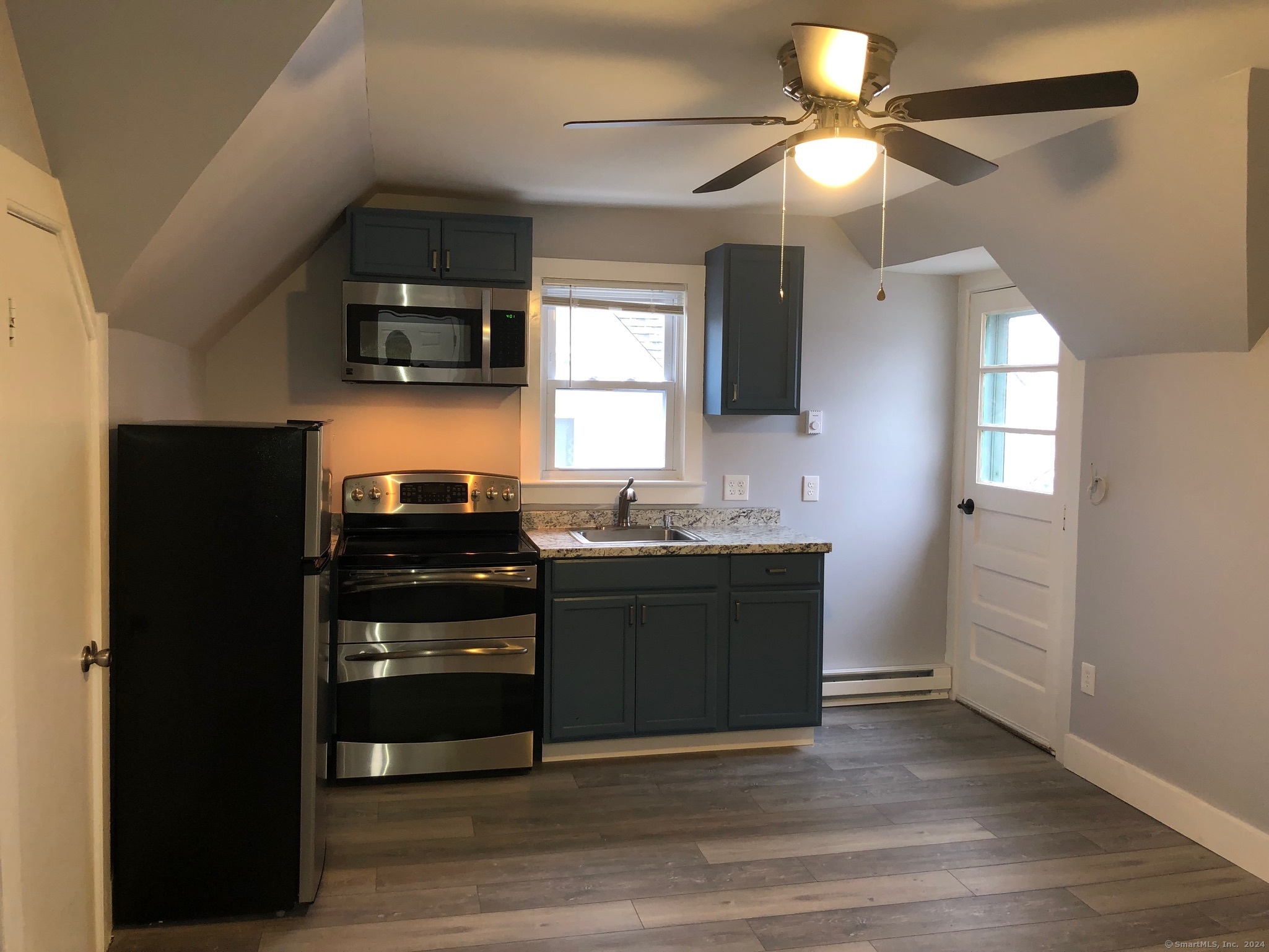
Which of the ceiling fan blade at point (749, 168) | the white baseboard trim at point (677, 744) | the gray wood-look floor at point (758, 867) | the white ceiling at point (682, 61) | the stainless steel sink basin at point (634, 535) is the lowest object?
the gray wood-look floor at point (758, 867)

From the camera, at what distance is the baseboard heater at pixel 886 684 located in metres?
4.47

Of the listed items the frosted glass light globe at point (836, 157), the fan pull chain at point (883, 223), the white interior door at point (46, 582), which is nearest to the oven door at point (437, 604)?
the white interior door at point (46, 582)

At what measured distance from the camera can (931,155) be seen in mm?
2250

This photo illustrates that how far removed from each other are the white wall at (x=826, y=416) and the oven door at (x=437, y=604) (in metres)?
0.71

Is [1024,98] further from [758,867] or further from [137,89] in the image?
[758,867]

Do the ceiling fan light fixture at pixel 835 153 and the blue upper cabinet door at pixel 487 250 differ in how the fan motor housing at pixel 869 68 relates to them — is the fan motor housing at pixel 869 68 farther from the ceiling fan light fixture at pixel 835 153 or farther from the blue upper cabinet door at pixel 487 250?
the blue upper cabinet door at pixel 487 250

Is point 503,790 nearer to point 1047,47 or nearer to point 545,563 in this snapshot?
point 545,563

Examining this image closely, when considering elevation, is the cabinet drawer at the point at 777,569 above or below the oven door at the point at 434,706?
above

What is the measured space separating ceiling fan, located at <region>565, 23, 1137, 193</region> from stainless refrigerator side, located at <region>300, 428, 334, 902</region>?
1159 millimetres

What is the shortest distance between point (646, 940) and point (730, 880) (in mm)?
407

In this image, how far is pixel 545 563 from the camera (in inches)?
141

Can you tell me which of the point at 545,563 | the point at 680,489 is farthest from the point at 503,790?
the point at 680,489

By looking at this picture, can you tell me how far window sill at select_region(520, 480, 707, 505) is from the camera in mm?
4113

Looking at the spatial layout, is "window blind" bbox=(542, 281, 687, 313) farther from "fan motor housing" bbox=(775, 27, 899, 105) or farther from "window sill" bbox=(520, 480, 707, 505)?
"fan motor housing" bbox=(775, 27, 899, 105)
